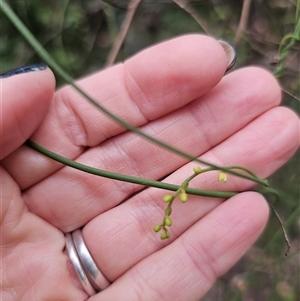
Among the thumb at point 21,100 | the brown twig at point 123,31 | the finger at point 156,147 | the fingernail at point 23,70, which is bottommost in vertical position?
the finger at point 156,147

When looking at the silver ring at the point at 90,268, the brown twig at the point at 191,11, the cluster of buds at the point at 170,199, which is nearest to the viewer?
the cluster of buds at the point at 170,199

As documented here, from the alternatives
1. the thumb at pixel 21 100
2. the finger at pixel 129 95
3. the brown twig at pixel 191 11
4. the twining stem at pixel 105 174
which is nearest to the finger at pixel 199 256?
the twining stem at pixel 105 174

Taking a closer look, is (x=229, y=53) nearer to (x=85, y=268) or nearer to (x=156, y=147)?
(x=156, y=147)

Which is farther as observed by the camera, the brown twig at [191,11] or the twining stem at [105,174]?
the brown twig at [191,11]

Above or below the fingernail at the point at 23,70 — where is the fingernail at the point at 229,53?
below

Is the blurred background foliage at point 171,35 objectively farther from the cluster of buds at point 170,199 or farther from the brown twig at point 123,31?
the cluster of buds at point 170,199

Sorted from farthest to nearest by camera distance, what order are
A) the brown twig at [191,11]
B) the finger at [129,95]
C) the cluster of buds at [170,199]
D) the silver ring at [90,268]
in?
the brown twig at [191,11] < the silver ring at [90,268] < the finger at [129,95] < the cluster of buds at [170,199]

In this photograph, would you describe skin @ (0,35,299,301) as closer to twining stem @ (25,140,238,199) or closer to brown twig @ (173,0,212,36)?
twining stem @ (25,140,238,199)
